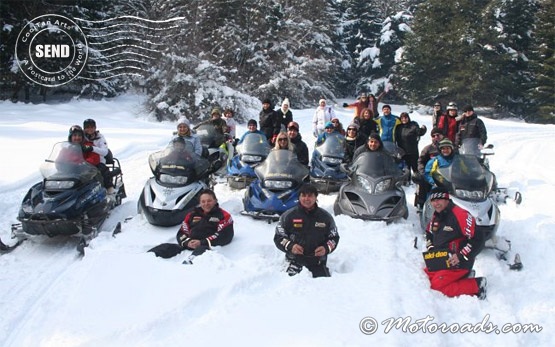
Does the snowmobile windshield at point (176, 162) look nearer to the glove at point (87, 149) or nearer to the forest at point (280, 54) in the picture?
the glove at point (87, 149)

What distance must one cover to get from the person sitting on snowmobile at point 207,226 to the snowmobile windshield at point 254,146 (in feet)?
11.0

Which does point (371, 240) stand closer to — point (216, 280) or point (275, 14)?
point (216, 280)

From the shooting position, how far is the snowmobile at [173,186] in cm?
658

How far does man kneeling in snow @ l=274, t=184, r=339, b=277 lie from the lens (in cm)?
497

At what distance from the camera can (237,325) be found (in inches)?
152

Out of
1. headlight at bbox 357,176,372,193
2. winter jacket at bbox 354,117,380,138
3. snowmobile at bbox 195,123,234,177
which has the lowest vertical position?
snowmobile at bbox 195,123,234,177

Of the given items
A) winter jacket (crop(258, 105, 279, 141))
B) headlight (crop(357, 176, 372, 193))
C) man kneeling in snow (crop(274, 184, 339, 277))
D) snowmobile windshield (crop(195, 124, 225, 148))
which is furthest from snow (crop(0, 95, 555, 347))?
winter jacket (crop(258, 105, 279, 141))

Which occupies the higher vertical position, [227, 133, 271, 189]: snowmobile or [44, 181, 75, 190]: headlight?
[44, 181, 75, 190]: headlight

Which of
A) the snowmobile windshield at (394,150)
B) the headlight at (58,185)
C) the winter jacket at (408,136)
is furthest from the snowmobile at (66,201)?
the winter jacket at (408,136)

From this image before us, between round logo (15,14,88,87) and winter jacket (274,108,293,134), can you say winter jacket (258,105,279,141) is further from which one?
round logo (15,14,88,87)

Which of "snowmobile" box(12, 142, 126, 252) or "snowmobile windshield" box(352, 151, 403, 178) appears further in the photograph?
"snowmobile windshield" box(352, 151, 403, 178)

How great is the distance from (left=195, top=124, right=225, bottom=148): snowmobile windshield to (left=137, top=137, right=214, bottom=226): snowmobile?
2.60 m

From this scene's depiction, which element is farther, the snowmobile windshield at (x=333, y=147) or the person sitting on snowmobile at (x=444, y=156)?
the snowmobile windshield at (x=333, y=147)

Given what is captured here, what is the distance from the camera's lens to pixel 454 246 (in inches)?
195
